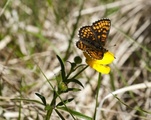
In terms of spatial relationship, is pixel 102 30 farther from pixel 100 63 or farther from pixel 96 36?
pixel 100 63

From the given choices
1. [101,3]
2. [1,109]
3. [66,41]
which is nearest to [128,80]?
[66,41]

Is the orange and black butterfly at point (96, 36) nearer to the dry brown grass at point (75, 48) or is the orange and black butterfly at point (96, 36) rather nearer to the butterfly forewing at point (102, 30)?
the butterfly forewing at point (102, 30)

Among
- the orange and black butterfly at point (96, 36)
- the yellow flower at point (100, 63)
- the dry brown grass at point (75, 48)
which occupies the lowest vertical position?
the yellow flower at point (100, 63)

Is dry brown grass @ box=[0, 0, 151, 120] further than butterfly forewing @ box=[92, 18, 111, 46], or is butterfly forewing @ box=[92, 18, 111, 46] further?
dry brown grass @ box=[0, 0, 151, 120]

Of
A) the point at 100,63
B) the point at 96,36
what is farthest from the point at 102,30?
the point at 100,63

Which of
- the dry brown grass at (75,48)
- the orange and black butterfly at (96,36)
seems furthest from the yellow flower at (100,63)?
the dry brown grass at (75,48)

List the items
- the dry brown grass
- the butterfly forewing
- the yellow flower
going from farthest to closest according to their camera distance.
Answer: the dry brown grass < the butterfly forewing < the yellow flower

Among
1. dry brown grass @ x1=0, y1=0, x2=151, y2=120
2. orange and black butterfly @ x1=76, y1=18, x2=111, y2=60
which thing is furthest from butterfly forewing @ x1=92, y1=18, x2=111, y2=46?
dry brown grass @ x1=0, y1=0, x2=151, y2=120

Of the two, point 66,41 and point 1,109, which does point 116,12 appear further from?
point 1,109

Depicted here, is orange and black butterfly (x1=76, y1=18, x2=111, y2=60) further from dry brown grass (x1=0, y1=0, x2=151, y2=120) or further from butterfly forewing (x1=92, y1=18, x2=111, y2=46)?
dry brown grass (x1=0, y1=0, x2=151, y2=120)
